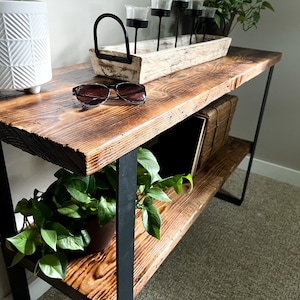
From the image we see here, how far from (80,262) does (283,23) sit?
1.52 meters

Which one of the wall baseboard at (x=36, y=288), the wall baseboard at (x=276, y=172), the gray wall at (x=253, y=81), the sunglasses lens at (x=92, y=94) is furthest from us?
the wall baseboard at (x=276, y=172)

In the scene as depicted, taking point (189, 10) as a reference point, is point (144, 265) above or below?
below

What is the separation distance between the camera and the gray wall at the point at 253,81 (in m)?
0.89

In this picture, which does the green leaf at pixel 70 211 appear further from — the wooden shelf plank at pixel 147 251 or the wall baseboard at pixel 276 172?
the wall baseboard at pixel 276 172

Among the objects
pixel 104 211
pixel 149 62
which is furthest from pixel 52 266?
pixel 149 62

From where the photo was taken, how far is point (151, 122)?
558mm

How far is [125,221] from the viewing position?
57 centimetres

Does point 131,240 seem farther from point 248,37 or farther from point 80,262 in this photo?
point 248,37

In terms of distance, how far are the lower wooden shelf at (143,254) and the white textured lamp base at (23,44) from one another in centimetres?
43

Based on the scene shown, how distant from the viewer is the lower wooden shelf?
72cm

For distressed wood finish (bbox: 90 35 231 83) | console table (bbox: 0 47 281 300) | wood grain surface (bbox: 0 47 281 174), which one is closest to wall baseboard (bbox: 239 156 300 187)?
console table (bbox: 0 47 281 300)

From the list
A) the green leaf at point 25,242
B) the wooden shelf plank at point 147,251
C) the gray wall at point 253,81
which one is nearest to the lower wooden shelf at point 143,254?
the wooden shelf plank at point 147,251

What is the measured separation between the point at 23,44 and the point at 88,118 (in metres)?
0.18

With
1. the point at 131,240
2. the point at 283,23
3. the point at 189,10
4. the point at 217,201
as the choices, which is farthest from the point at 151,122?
the point at 283,23
